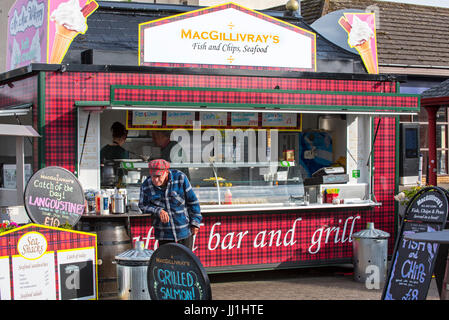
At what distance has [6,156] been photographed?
11.7 m

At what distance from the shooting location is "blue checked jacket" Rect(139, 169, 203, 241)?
716 centimetres

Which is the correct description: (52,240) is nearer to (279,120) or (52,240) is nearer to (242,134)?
(242,134)

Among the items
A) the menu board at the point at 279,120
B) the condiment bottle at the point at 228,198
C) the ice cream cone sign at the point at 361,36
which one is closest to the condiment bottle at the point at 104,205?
the condiment bottle at the point at 228,198

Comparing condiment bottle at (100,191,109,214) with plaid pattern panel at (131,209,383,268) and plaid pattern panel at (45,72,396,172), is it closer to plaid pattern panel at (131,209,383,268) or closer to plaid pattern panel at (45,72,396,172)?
plaid pattern panel at (131,209,383,268)

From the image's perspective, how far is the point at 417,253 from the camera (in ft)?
20.1

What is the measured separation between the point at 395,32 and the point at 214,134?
12338 mm

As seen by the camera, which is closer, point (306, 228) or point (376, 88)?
point (306, 228)

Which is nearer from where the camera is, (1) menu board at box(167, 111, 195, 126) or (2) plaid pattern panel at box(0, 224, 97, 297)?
(2) plaid pattern panel at box(0, 224, 97, 297)

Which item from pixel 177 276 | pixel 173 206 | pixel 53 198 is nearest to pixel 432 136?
pixel 173 206

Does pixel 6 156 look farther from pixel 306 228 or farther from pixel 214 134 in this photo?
pixel 306 228

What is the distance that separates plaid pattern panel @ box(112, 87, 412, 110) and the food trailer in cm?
1

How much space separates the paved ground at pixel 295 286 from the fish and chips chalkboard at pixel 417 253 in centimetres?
161

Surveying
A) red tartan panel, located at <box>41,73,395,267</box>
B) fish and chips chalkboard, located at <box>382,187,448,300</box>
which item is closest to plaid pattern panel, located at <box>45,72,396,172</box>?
red tartan panel, located at <box>41,73,395,267</box>

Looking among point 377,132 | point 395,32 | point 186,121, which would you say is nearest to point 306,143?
point 377,132
